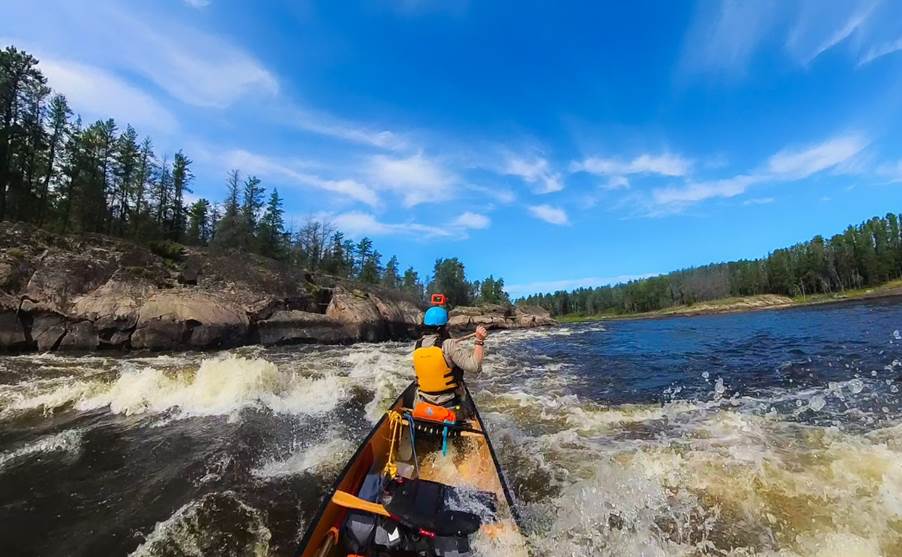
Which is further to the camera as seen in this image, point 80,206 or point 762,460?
point 80,206

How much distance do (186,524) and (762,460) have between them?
7.84m

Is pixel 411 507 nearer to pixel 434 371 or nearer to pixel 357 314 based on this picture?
pixel 434 371

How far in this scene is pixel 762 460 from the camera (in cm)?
603

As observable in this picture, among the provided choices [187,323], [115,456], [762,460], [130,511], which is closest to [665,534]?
[762,460]

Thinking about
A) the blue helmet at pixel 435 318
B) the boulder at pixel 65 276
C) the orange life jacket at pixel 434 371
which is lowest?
the orange life jacket at pixel 434 371

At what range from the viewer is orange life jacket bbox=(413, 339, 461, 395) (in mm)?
5629

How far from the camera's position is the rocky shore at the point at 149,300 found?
2036 cm

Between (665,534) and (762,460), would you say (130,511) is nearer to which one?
(665,534)

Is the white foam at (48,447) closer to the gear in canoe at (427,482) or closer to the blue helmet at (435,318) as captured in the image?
the gear in canoe at (427,482)

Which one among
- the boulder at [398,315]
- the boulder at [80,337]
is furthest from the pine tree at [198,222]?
the boulder at [80,337]

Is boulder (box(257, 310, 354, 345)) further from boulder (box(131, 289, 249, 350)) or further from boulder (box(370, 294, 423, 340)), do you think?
boulder (box(370, 294, 423, 340))

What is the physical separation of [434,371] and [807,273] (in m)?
116

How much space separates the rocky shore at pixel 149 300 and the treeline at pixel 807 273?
103393mm

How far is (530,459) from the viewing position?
21.8 ft
